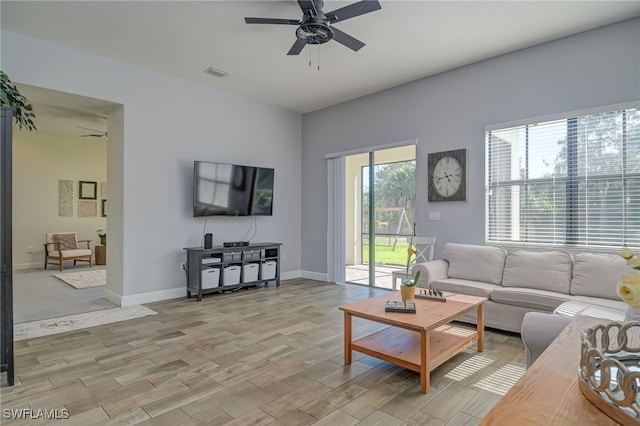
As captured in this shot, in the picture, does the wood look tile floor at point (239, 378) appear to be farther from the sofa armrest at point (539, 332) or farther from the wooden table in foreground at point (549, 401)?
the wooden table in foreground at point (549, 401)

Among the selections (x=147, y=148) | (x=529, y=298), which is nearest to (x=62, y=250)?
(x=147, y=148)

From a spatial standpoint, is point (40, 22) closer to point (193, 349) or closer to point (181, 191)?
point (181, 191)

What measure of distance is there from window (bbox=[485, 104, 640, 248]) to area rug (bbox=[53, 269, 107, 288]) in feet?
19.7

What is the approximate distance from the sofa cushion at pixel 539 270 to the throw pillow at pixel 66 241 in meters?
8.55

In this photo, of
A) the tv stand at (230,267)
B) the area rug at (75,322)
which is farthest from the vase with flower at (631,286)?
the tv stand at (230,267)

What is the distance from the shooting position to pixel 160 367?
271cm

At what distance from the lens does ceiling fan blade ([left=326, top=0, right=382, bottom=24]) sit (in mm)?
2670

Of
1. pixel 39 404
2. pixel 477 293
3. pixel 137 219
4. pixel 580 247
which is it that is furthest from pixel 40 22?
pixel 580 247

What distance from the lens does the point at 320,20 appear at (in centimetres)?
299

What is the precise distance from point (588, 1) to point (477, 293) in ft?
9.57

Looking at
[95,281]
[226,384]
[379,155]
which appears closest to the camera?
[226,384]

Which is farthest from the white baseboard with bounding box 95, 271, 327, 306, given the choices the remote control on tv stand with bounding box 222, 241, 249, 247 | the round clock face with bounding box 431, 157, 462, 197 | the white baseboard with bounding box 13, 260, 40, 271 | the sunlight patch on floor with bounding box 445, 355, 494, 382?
the white baseboard with bounding box 13, 260, 40, 271

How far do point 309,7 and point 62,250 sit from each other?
761cm

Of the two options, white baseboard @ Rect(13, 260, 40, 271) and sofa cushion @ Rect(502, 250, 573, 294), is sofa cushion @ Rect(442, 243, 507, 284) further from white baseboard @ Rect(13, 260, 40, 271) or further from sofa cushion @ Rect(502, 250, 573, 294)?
white baseboard @ Rect(13, 260, 40, 271)
